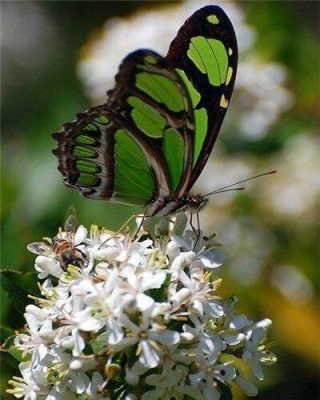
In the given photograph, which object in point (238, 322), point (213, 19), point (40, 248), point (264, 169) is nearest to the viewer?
point (238, 322)

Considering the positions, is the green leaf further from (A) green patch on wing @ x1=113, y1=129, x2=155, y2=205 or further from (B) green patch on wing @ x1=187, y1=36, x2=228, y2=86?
(B) green patch on wing @ x1=187, y1=36, x2=228, y2=86

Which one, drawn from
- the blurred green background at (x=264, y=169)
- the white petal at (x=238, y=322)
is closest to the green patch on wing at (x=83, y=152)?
the white petal at (x=238, y=322)

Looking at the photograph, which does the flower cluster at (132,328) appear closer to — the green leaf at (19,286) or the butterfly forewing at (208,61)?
the green leaf at (19,286)

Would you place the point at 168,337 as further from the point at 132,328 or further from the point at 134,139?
the point at 134,139

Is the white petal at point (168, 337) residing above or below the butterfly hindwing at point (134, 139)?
below

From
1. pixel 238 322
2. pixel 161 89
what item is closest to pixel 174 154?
pixel 161 89

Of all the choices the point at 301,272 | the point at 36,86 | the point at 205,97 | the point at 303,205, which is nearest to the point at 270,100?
the point at 303,205
